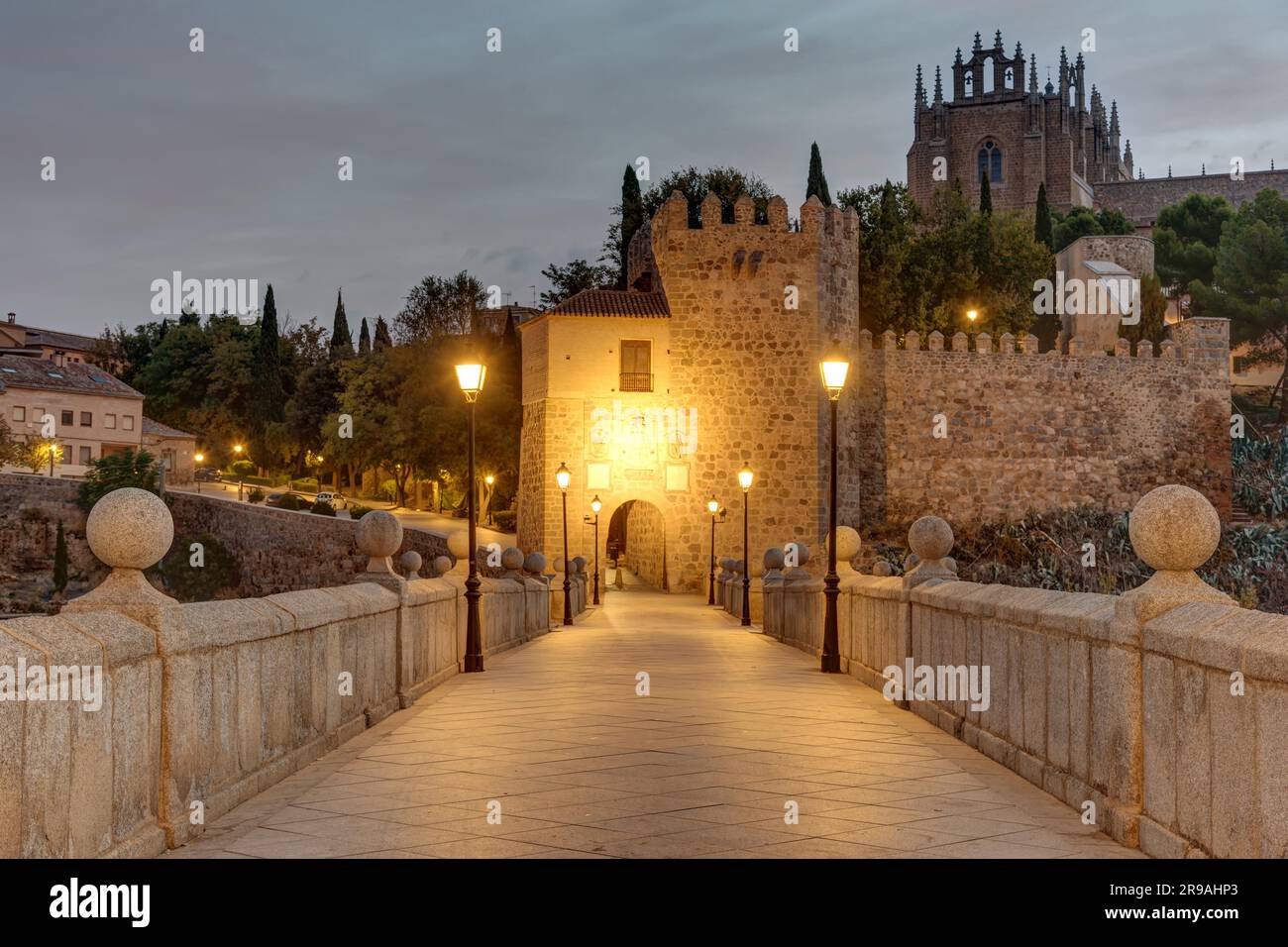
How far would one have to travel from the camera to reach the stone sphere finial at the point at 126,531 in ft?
18.9

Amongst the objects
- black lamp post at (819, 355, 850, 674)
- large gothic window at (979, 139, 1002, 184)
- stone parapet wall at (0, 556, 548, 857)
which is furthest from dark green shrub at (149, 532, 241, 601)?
large gothic window at (979, 139, 1002, 184)

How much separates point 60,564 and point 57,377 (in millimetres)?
18467

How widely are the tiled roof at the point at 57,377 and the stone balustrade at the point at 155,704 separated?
212 feet

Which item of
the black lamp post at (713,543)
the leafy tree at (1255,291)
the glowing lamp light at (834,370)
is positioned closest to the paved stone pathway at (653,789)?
the glowing lamp light at (834,370)

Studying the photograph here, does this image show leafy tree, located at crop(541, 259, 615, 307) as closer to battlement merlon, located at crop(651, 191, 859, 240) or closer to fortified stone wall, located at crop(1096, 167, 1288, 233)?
battlement merlon, located at crop(651, 191, 859, 240)

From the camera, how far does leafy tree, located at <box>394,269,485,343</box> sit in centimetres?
6025

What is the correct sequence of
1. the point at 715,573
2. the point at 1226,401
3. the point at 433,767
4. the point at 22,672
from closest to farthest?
1. the point at 22,672
2. the point at 433,767
3. the point at 715,573
4. the point at 1226,401

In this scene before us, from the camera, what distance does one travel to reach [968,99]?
90062mm

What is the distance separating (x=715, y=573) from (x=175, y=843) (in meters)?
34.0

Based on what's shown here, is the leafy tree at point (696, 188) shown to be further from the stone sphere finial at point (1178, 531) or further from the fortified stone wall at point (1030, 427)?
the stone sphere finial at point (1178, 531)

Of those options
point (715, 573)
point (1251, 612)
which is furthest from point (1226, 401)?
point (1251, 612)

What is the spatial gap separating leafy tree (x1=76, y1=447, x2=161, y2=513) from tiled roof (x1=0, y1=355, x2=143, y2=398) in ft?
30.5

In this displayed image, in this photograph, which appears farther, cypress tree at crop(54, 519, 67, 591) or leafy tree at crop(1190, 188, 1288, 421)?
leafy tree at crop(1190, 188, 1288, 421)
